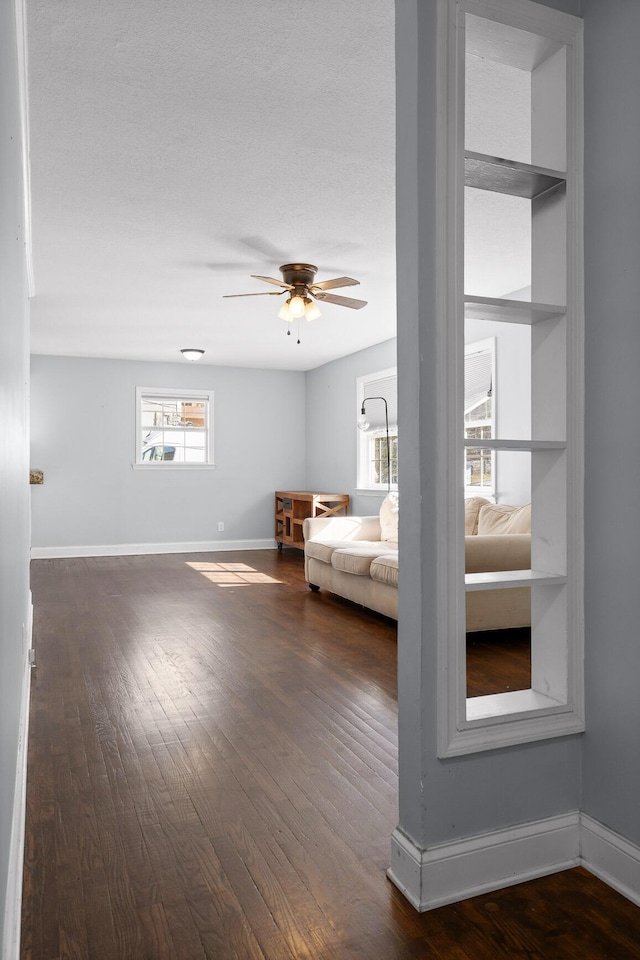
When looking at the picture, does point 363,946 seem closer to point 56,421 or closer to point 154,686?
point 154,686

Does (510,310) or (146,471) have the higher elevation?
(510,310)

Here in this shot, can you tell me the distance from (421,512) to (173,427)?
25.3 feet

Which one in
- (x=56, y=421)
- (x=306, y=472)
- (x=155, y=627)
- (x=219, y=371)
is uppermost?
(x=219, y=371)

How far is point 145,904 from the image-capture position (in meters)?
1.67

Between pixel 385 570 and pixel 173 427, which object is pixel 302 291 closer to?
pixel 385 570

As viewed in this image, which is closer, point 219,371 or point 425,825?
point 425,825

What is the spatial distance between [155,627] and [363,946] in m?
3.39

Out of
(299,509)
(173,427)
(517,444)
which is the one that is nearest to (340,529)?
(299,509)

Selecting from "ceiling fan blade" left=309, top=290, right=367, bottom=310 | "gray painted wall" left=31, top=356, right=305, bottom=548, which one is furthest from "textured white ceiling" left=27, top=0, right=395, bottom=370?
"gray painted wall" left=31, top=356, right=305, bottom=548

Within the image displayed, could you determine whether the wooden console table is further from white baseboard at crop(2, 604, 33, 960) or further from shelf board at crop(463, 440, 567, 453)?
shelf board at crop(463, 440, 567, 453)

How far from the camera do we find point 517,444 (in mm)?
1808

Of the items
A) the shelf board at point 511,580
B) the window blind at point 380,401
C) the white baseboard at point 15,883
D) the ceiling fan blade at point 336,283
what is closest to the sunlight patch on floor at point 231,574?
the window blind at point 380,401

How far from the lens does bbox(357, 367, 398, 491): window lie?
740cm

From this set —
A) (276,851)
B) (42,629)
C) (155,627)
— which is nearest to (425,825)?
(276,851)
